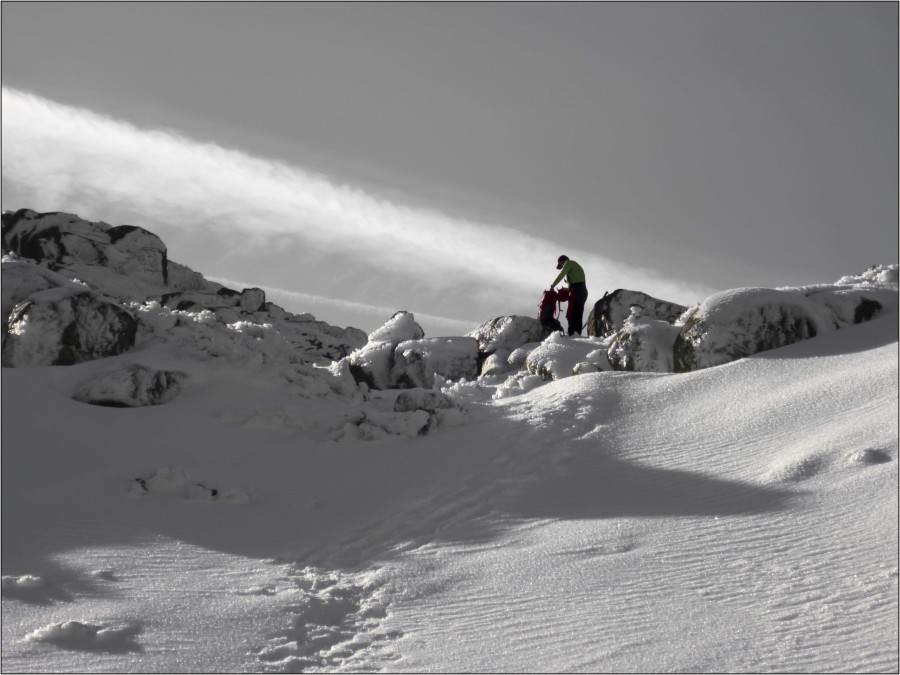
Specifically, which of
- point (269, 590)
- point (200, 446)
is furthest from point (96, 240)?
point (269, 590)

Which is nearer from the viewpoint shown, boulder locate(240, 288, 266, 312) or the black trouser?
the black trouser

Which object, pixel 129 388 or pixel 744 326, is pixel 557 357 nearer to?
pixel 744 326

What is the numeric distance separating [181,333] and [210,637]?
7633mm

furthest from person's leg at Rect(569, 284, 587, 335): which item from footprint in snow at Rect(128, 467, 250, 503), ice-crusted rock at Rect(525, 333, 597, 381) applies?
footprint in snow at Rect(128, 467, 250, 503)

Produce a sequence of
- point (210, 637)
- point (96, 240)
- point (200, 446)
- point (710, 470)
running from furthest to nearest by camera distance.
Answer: point (96, 240)
point (200, 446)
point (710, 470)
point (210, 637)

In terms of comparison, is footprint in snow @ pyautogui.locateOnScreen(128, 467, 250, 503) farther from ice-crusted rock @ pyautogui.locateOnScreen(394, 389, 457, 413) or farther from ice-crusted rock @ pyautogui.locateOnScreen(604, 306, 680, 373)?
ice-crusted rock @ pyautogui.locateOnScreen(604, 306, 680, 373)

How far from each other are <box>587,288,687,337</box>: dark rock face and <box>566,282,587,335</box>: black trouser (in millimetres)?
245

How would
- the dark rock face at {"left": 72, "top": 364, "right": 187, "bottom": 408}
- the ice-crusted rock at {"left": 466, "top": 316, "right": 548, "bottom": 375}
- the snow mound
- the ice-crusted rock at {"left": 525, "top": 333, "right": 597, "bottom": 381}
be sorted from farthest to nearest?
the ice-crusted rock at {"left": 466, "top": 316, "right": 548, "bottom": 375}
the ice-crusted rock at {"left": 525, "top": 333, "right": 597, "bottom": 381}
the dark rock face at {"left": 72, "top": 364, "right": 187, "bottom": 408}
the snow mound

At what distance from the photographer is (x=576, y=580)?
216 inches

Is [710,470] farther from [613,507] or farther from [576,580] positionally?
[576,580]

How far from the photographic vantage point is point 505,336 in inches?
577

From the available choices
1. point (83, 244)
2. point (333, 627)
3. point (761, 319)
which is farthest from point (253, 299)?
point (333, 627)

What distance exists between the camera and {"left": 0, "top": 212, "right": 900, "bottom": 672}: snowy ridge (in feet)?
15.2

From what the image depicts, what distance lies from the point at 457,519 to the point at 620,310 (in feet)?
27.5
